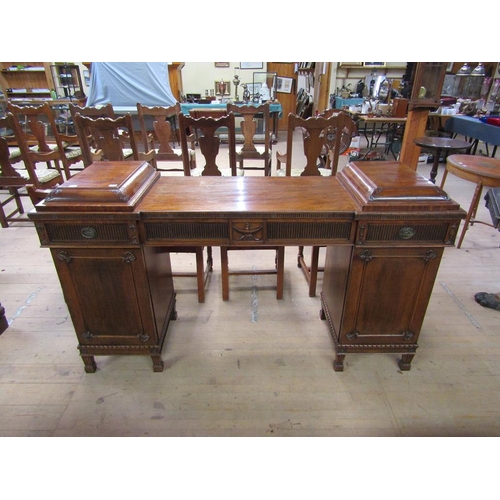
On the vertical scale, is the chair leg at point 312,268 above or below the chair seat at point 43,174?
below

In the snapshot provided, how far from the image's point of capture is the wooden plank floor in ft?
4.55

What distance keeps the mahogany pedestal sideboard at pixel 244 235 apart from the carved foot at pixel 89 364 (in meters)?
0.01

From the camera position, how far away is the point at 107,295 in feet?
4.71

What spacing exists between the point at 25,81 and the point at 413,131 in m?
7.01

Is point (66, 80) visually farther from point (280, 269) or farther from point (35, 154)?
point (280, 269)

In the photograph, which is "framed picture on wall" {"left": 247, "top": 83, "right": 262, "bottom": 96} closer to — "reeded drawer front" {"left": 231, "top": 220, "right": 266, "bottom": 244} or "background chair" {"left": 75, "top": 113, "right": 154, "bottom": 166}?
"background chair" {"left": 75, "top": 113, "right": 154, "bottom": 166}

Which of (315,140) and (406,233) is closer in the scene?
(406,233)

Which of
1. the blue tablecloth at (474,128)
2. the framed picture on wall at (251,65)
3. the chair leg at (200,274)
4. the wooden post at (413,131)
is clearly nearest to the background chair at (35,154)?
the chair leg at (200,274)

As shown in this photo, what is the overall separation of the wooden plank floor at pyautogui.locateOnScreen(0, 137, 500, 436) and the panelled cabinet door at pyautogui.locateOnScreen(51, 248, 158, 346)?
25 centimetres

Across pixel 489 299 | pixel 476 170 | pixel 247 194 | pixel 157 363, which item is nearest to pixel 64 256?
pixel 157 363

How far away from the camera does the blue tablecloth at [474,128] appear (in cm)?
413

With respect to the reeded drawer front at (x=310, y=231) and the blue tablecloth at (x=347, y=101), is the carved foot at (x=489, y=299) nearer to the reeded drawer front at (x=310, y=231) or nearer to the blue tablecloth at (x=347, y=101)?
the reeded drawer front at (x=310, y=231)

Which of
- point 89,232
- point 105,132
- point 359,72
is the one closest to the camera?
point 89,232

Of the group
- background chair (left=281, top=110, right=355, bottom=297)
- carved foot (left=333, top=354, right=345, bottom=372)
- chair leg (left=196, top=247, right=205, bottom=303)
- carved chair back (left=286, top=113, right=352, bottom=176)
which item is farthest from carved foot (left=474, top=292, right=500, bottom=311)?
chair leg (left=196, top=247, right=205, bottom=303)
